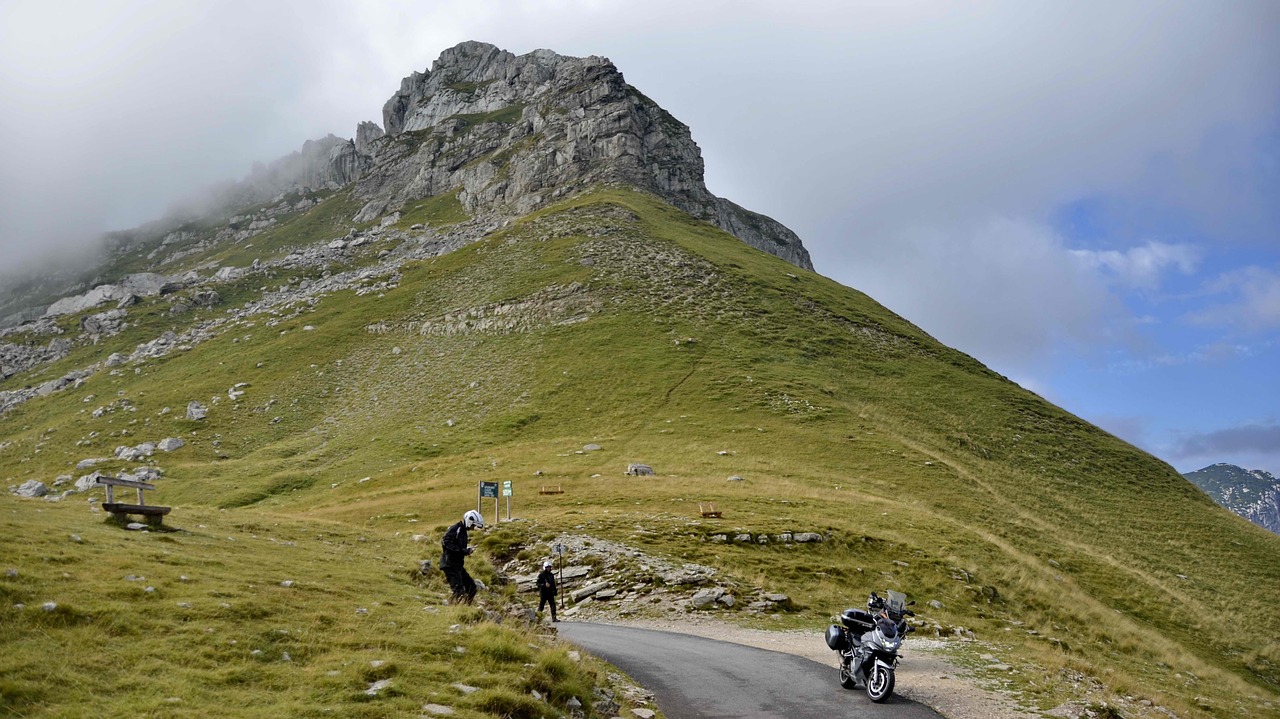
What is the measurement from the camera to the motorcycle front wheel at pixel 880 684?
14922mm

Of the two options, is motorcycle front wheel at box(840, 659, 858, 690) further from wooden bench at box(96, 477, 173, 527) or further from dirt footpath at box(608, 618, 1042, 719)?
wooden bench at box(96, 477, 173, 527)

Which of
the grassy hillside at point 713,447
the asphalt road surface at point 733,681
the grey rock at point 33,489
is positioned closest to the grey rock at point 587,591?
the grassy hillside at point 713,447

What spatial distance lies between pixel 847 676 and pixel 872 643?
4.41 ft

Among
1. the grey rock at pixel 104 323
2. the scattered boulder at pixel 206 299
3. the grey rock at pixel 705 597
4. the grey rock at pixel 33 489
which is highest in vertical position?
the scattered boulder at pixel 206 299

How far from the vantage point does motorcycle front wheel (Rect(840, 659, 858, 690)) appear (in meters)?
16.2

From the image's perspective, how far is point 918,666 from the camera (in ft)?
62.3

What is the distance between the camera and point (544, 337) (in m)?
86.6

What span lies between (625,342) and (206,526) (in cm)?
5991

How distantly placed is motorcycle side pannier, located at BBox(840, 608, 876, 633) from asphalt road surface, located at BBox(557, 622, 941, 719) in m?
1.36

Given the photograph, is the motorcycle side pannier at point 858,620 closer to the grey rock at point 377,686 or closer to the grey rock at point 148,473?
the grey rock at point 377,686

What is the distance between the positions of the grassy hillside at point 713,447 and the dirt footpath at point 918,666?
4.65 feet

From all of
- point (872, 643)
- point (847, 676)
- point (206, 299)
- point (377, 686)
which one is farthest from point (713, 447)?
point (206, 299)

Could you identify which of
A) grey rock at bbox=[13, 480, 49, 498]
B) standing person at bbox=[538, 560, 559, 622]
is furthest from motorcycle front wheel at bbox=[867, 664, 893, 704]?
grey rock at bbox=[13, 480, 49, 498]

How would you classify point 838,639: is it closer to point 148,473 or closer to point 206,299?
point 148,473
